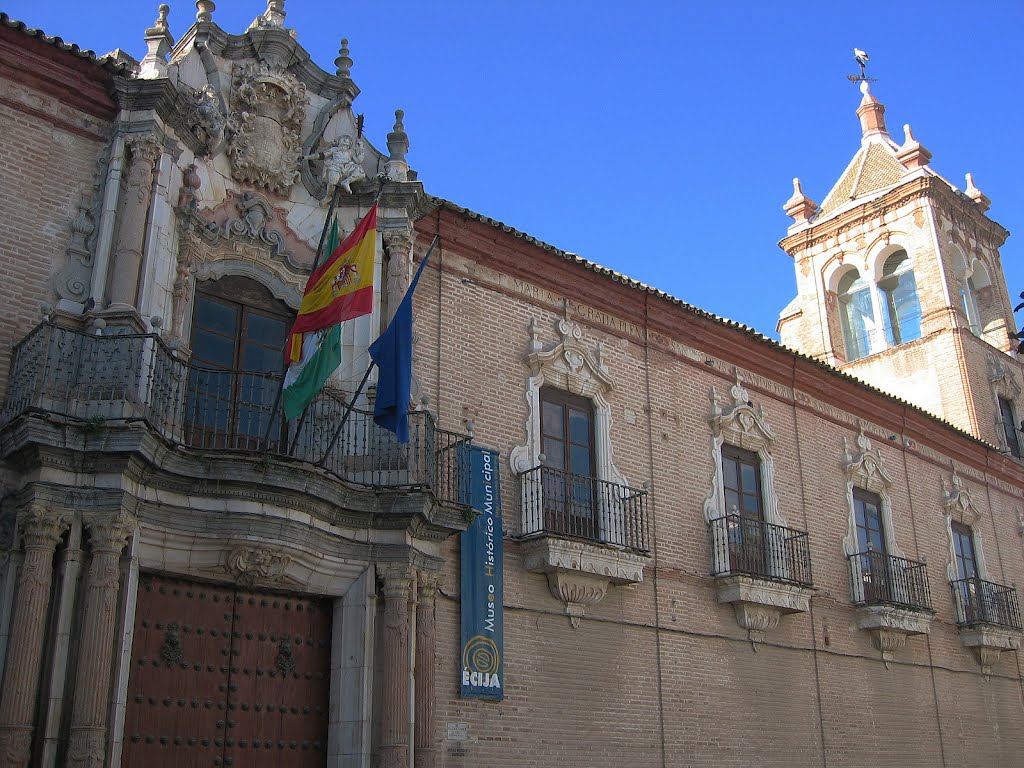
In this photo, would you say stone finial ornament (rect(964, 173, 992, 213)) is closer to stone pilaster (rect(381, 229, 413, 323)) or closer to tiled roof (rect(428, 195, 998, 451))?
tiled roof (rect(428, 195, 998, 451))

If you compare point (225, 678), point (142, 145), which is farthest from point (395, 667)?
point (142, 145)

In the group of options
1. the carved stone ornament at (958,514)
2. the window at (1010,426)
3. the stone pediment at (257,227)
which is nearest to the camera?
the stone pediment at (257,227)

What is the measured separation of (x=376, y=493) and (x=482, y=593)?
1764mm

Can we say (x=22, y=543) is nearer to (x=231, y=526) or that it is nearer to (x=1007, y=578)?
(x=231, y=526)

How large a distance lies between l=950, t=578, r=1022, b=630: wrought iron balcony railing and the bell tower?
384 cm

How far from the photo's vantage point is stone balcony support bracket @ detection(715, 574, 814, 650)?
13227 millimetres

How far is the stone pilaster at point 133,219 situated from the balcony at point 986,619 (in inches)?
537

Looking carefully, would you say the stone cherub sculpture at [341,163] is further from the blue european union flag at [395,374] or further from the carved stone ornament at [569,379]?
the carved stone ornament at [569,379]

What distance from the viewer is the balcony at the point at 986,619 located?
55.9 feet

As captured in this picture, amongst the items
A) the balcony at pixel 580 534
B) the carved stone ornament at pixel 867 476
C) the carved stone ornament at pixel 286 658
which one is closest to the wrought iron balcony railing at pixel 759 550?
the balcony at pixel 580 534

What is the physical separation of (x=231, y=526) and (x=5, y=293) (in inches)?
107

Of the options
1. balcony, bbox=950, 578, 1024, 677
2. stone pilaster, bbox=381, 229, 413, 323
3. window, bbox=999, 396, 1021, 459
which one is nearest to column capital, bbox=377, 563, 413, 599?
stone pilaster, bbox=381, 229, 413, 323

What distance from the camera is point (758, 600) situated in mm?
13305

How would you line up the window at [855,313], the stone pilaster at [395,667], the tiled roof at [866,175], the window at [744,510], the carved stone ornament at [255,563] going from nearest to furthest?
the carved stone ornament at [255,563] → the stone pilaster at [395,667] → the window at [744,510] → the window at [855,313] → the tiled roof at [866,175]
